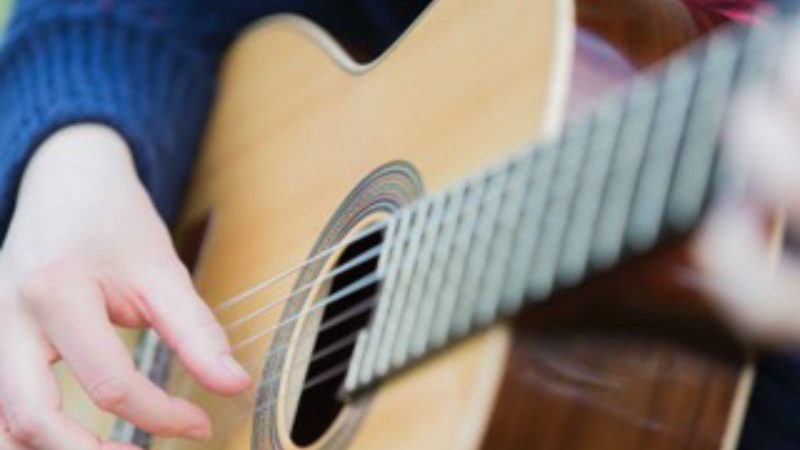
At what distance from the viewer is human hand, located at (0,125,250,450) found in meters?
0.75

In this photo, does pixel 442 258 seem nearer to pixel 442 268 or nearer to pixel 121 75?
pixel 442 268

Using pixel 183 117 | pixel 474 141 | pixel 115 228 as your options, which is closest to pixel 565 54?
pixel 474 141

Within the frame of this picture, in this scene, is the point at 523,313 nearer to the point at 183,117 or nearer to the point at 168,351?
the point at 168,351

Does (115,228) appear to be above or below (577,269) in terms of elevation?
below

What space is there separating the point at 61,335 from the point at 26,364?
29 mm

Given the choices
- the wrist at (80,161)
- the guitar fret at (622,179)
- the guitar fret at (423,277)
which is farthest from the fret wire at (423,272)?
the wrist at (80,161)

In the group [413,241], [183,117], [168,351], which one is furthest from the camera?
[183,117]

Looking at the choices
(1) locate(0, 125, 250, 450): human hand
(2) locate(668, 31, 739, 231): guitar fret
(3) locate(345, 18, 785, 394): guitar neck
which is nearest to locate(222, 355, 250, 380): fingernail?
(1) locate(0, 125, 250, 450): human hand

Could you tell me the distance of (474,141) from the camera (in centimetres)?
64

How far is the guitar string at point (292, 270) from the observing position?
2.27 feet

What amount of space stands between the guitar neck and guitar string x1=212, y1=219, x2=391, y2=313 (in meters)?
0.05

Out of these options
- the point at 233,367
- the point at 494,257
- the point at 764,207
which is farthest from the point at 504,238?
the point at 233,367

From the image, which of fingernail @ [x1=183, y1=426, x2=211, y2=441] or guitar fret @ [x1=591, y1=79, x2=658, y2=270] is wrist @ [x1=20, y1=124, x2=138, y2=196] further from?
guitar fret @ [x1=591, y1=79, x2=658, y2=270]

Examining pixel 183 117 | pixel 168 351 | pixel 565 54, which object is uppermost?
pixel 565 54
